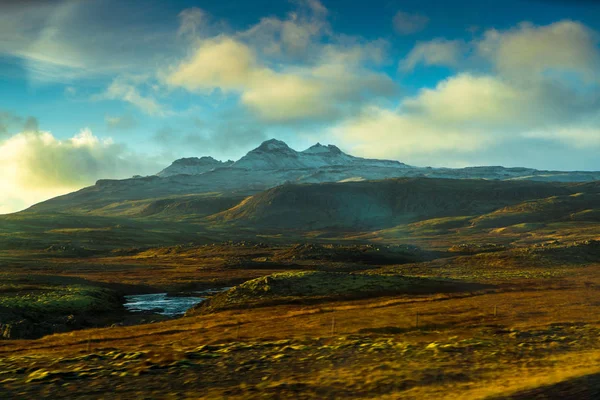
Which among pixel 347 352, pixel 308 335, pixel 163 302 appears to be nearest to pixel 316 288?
pixel 163 302

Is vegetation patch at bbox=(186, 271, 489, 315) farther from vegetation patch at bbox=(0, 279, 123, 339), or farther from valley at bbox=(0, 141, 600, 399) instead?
vegetation patch at bbox=(0, 279, 123, 339)

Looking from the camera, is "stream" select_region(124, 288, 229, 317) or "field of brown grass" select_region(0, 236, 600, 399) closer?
"field of brown grass" select_region(0, 236, 600, 399)

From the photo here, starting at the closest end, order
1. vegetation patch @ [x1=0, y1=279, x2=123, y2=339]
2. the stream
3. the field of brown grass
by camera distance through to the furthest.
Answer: the field of brown grass < vegetation patch @ [x1=0, y1=279, x2=123, y2=339] < the stream

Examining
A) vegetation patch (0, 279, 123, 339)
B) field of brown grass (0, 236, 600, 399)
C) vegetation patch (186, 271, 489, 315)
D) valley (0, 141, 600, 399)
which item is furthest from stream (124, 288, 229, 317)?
field of brown grass (0, 236, 600, 399)

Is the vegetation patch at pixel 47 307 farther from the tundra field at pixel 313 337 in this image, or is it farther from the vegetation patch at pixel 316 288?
the vegetation patch at pixel 316 288

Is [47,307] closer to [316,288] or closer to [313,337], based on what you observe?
[316,288]

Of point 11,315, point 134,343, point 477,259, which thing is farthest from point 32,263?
point 477,259

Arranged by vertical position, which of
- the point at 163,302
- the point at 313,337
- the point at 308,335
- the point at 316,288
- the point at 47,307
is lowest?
the point at 163,302

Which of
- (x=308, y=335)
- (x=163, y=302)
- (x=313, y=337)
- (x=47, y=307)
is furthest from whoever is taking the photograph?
(x=163, y=302)

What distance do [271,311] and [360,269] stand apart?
5155 centimetres

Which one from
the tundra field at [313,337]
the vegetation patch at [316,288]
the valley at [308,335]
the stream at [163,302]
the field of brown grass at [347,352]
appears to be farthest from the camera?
the stream at [163,302]

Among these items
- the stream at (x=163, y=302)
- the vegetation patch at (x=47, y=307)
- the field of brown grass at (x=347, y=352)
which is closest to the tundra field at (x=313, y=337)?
the field of brown grass at (x=347, y=352)

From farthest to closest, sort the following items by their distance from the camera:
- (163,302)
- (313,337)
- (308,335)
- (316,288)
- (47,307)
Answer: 1. (163,302)
2. (316,288)
3. (47,307)
4. (308,335)
5. (313,337)

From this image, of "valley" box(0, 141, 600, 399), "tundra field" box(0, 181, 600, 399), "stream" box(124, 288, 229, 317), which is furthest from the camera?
"stream" box(124, 288, 229, 317)
